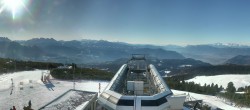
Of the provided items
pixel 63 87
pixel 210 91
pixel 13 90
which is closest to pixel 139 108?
pixel 13 90

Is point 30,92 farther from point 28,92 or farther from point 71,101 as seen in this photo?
point 71,101

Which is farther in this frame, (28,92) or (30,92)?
(30,92)

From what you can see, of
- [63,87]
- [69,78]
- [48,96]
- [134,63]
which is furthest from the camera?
[69,78]

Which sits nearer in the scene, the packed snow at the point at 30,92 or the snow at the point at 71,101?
the snow at the point at 71,101

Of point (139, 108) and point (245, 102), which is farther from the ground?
point (139, 108)

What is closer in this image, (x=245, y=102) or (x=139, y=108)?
(x=139, y=108)

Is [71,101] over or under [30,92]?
under

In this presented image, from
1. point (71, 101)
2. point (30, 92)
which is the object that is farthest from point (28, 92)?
point (71, 101)

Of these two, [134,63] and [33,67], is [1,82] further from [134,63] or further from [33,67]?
[33,67]

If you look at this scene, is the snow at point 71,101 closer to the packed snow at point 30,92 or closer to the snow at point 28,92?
the packed snow at point 30,92

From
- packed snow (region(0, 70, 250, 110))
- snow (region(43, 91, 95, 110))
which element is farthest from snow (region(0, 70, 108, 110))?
snow (region(43, 91, 95, 110))

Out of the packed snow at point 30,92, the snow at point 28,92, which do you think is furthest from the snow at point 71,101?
the snow at point 28,92
